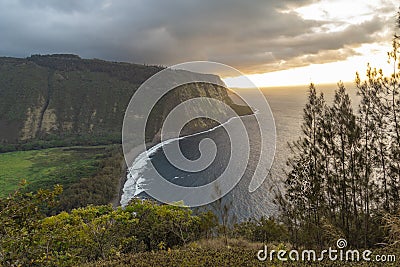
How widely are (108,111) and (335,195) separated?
426 ft

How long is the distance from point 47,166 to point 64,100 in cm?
6271

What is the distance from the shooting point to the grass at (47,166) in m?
68.4

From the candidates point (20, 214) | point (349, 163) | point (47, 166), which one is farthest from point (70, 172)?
point (20, 214)

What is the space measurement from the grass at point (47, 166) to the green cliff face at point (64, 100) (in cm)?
1615

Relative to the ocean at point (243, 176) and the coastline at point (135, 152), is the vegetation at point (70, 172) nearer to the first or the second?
the coastline at point (135, 152)

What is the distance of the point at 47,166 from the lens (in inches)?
3376

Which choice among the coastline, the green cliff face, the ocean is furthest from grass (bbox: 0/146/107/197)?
the green cliff face

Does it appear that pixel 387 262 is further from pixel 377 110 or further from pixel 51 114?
pixel 51 114

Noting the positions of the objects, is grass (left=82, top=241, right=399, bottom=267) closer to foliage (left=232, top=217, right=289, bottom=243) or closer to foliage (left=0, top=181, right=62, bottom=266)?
foliage (left=0, top=181, right=62, bottom=266)

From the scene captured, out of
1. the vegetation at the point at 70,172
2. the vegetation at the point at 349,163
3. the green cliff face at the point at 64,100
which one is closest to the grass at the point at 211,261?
the vegetation at the point at 349,163

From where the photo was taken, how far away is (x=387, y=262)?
580cm

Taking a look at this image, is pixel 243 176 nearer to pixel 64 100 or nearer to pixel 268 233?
pixel 268 233

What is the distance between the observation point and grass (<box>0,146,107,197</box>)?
6838 cm

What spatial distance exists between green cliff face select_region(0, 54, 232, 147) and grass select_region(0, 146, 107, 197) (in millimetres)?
16148
